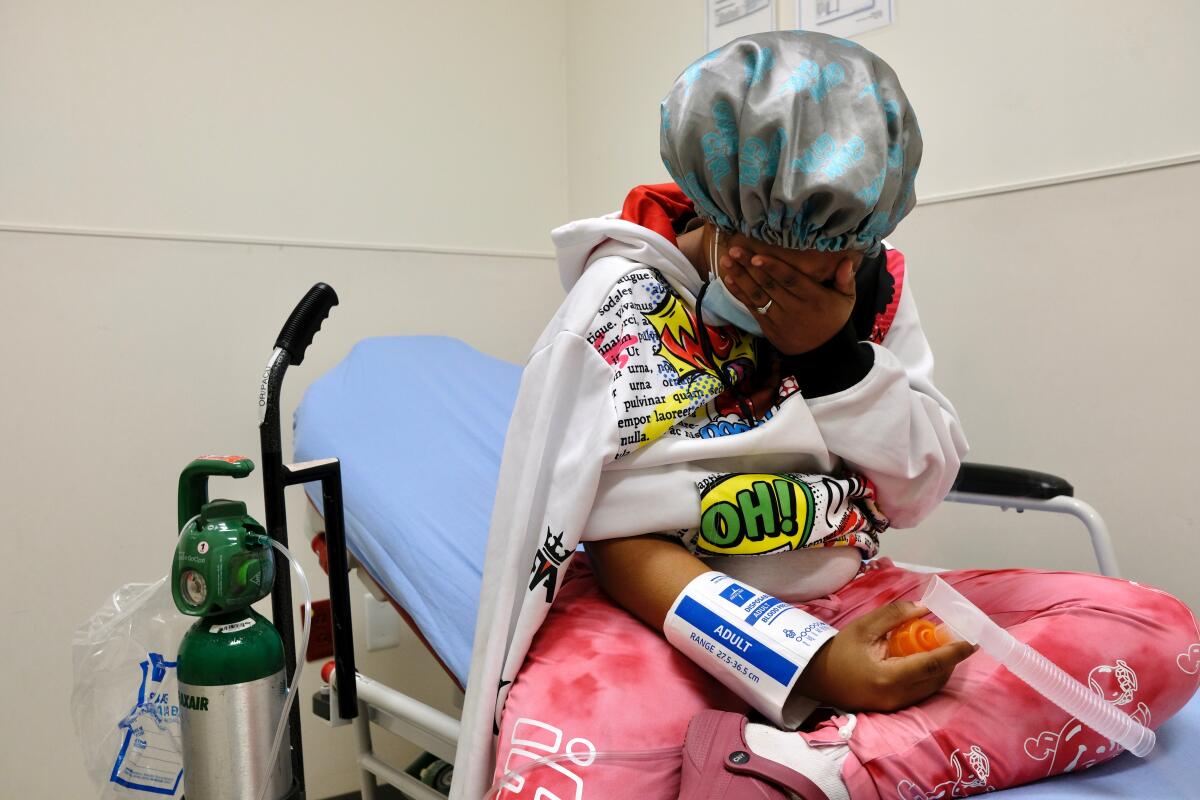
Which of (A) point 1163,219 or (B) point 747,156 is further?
(A) point 1163,219

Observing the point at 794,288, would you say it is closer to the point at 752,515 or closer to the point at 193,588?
the point at 752,515

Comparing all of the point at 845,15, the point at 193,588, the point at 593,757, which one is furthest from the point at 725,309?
the point at 845,15

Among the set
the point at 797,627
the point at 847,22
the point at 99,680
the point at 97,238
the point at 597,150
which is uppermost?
the point at 847,22

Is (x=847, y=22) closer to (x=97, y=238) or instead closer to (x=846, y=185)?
(x=846, y=185)

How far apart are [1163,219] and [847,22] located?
0.65m

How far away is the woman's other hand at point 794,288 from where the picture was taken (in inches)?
31.9

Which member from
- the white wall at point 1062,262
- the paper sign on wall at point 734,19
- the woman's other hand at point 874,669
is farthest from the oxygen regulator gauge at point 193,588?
the paper sign on wall at point 734,19

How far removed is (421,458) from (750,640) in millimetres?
834

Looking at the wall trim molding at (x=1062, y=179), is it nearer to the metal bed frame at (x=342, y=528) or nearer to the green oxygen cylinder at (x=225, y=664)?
the metal bed frame at (x=342, y=528)

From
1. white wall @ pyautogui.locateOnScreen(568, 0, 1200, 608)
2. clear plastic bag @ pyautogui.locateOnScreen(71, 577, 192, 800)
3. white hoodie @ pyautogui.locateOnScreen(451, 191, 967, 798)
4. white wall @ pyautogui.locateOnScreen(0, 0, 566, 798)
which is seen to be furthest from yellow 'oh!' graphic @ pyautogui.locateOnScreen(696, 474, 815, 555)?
white wall @ pyautogui.locateOnScreen(0, 0, 566, 798)

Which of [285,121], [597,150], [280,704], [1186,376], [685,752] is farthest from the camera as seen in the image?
[597,150]

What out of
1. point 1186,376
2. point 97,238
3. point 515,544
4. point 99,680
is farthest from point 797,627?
point 97,238

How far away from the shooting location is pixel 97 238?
5.17ft

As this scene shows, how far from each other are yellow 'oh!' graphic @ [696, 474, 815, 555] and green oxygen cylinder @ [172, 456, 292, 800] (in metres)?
0.41
